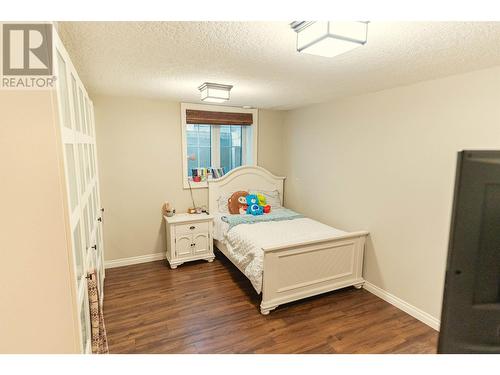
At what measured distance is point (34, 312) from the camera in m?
0.91

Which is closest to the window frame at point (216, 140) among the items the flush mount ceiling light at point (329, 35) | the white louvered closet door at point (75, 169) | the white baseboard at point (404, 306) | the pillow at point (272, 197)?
the pillow at point (272, 197)

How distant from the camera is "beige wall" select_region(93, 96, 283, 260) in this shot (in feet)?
11.0

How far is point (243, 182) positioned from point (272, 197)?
1.76 feet

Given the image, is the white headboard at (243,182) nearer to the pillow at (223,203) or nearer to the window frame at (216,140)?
the pillow at (223,203)

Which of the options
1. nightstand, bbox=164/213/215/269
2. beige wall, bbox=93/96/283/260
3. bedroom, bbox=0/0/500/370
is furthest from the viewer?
nightstand, bbox=164/213/215/269

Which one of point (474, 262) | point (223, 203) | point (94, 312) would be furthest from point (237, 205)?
point (474, 262)

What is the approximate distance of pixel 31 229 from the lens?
88 centimetres

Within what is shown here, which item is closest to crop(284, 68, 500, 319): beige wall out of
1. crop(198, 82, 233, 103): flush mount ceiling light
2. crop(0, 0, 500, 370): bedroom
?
crop(0, 0, 500, 370): bedroom

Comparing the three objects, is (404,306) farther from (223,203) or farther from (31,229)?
(31,229)

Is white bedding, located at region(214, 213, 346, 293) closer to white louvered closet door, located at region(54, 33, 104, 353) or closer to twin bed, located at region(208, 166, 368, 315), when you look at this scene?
twin bed, located at region(208, 166, 368, 315)
